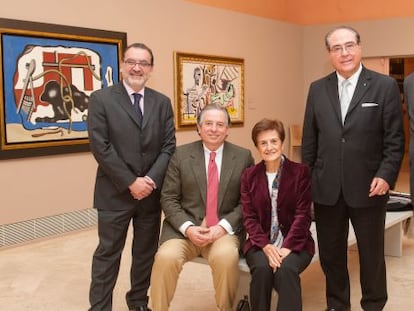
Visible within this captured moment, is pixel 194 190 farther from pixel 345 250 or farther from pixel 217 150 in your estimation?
pixel 345 250

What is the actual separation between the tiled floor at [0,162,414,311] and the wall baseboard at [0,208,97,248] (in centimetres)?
12

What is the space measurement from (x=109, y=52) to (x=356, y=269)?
331 cm

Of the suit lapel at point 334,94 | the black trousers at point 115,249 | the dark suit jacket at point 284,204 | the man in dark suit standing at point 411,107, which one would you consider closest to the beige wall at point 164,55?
the black trousers at point 115,249

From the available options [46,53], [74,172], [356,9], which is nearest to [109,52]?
[46,53]

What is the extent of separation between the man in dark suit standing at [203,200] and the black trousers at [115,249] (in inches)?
6.3

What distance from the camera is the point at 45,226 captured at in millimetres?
5281

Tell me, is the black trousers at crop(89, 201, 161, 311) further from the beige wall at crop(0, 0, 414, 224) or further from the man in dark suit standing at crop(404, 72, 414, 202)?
A: the beige wall at crop(0, 0, 414, 224)

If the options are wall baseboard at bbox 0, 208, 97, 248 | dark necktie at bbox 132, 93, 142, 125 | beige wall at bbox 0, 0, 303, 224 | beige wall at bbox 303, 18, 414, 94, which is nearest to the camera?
dark necktie at bbox 132, 93, 142, 125

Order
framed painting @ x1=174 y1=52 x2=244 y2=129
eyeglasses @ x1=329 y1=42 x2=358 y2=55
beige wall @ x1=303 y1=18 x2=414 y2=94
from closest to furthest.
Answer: eyeglasses @ x1=329 y1=42 x2=358 y2=55 < framed painting @ x1=174 y1=52 x2=244 y2=129 < beige wall @ x1=303 y1=18 x2=414 y2=94

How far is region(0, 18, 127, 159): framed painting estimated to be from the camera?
16.1 feet

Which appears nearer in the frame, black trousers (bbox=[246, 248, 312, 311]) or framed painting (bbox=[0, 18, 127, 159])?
black trousers (bbox=[246, 248, 312, 311])

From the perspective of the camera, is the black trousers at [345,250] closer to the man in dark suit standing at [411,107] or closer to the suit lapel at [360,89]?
the man in dark suit standing at [411,107]

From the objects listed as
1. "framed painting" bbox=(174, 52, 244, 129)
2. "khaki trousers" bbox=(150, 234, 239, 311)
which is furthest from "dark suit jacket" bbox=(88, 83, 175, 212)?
"framed painting" bbox=(174, 52, 244, 129)

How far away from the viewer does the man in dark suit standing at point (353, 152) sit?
9.24 feet
